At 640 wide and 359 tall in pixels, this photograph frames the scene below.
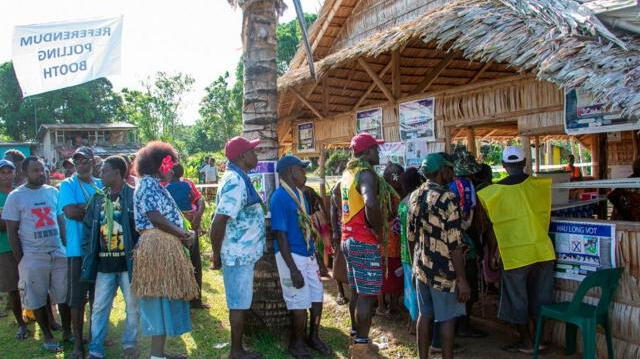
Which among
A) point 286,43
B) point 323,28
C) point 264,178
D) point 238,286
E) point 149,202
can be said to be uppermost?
point 286,43

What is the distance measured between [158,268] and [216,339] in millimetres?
1773

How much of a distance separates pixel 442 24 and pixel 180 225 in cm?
310

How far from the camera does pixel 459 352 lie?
4.71 m

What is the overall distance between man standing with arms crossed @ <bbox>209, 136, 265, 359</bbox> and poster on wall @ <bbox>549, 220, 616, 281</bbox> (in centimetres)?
267

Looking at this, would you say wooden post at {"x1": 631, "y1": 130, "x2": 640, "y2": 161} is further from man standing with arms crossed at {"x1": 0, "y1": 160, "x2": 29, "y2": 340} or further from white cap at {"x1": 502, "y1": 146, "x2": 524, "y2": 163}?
man standing with arms crossed at {"x1": 0, "y1": 160, "x2": 29, "y2": 340}

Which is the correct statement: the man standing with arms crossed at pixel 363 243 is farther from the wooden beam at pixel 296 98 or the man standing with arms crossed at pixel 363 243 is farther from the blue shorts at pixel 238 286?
the wooden beam at pixel 296 98

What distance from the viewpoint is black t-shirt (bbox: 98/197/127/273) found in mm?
4234

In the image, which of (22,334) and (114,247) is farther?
(22,334)

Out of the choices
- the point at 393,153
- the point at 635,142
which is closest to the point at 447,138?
the point at 393,153

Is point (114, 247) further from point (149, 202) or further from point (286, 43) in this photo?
point (286, 43)

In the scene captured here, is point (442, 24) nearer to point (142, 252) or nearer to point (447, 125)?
point (447, 125)

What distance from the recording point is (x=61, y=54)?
6352mm

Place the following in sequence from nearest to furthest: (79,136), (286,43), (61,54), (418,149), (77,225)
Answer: (77,225) < (61,54) < (418,149) < (79,136) < (286,43)

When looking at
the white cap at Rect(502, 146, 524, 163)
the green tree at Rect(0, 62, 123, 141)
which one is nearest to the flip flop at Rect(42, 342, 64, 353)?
the white cap at Rect(502, 146, 524, 163)
